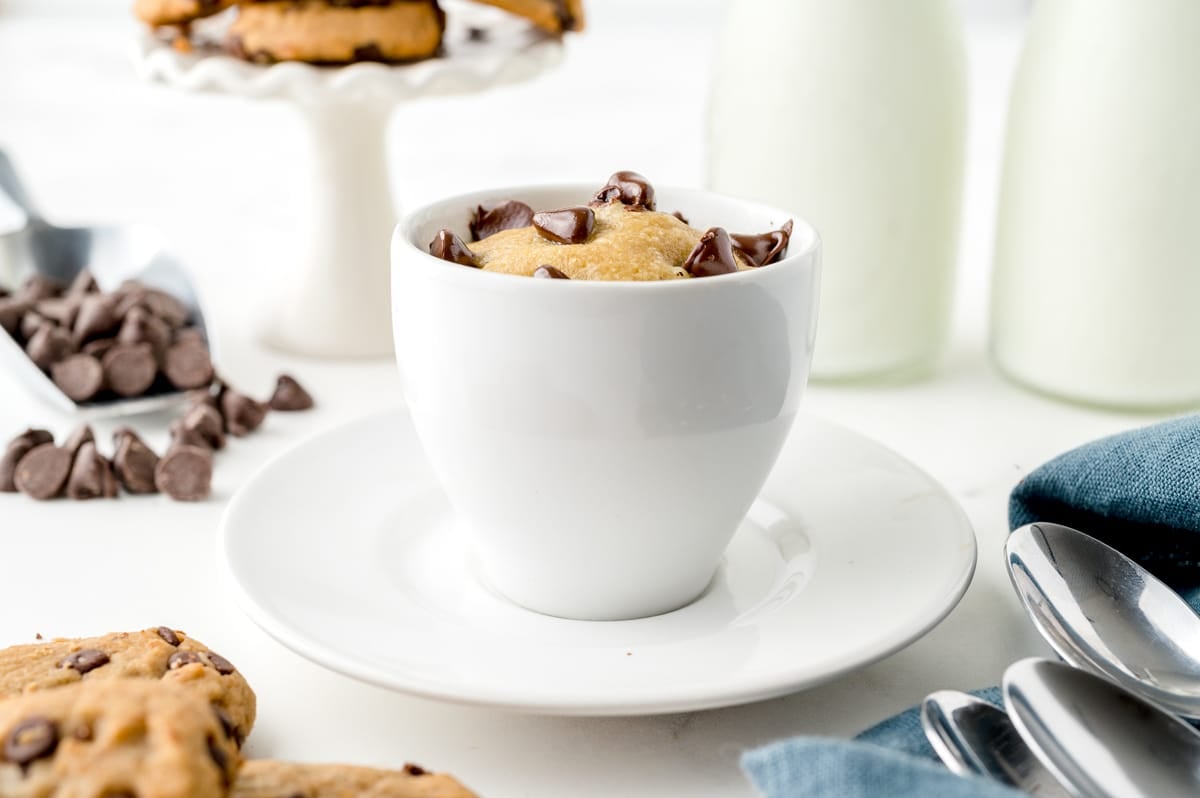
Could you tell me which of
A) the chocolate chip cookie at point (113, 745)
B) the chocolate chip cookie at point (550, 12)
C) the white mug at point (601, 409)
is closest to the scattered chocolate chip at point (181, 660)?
the chocolate chip cookie at point (113, 745)

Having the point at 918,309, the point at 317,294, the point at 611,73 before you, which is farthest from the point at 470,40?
the point at 611,73

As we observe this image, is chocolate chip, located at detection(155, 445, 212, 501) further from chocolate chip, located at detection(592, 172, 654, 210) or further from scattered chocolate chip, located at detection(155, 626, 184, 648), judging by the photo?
chocolate chip, located at detection(592, 172, 654, 210)

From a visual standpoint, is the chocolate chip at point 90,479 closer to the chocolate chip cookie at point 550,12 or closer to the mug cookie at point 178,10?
the mug cookie at point 178,10

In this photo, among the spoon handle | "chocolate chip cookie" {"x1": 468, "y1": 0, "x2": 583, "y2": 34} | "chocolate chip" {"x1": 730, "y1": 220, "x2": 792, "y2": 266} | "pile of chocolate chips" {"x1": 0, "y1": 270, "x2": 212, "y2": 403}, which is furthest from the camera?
the spoon handle

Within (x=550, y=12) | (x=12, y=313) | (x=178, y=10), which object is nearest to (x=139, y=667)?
(x=12, y=313)

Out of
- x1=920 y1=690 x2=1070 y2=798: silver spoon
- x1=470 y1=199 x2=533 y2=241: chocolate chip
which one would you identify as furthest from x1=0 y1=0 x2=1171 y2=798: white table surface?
x1=470 y1=199 x2=533 y2=241: chocolate chip
